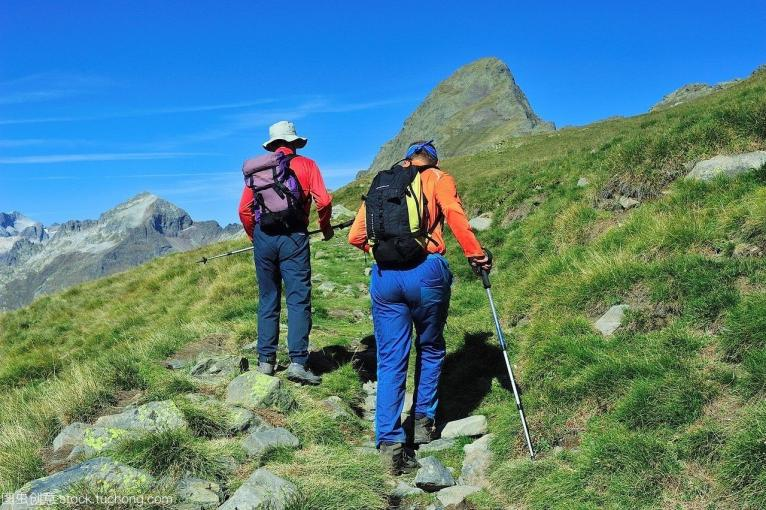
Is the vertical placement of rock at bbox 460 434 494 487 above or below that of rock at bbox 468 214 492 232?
below

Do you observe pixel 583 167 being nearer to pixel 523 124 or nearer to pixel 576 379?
pixel 576 379

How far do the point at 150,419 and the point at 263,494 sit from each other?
1928 millimetres

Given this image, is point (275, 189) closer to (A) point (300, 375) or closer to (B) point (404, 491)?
(A) point (300, 375)

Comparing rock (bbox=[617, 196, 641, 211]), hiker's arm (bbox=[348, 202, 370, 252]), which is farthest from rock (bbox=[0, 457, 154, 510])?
rock (bbox=[617, 196, 641, 211])

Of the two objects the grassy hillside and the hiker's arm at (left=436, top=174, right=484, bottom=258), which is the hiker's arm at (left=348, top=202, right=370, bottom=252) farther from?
the grassy hillside

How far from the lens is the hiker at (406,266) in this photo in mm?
6281

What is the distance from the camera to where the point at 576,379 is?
6.40 m

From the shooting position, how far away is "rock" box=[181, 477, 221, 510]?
465 centimetres

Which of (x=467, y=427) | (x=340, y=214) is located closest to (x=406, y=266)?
(x=467, y=427)

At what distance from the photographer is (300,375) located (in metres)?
8.21

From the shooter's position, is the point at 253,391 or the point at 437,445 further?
the point at 253,391

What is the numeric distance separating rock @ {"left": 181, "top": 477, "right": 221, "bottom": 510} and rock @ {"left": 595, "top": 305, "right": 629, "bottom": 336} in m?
5.22

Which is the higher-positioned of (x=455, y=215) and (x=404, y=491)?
(x=455, y=215)

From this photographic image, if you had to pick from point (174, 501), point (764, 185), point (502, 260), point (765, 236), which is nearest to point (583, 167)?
point (502, 260)
